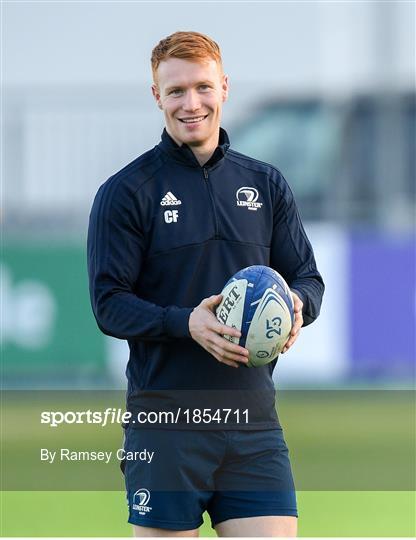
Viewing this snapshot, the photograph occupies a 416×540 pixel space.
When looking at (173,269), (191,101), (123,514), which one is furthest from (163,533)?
(123,514)

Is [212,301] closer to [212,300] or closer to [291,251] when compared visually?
[212,300]

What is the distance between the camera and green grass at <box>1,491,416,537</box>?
281 inches

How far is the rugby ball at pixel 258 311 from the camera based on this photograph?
4102mm

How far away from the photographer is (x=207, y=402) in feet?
14.0

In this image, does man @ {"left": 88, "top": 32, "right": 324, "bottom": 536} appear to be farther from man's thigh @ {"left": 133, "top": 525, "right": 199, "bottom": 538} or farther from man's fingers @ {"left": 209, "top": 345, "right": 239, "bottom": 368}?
man's fingers @ {"left": 209, "top": 345, "right": 239, "bottom": 368}

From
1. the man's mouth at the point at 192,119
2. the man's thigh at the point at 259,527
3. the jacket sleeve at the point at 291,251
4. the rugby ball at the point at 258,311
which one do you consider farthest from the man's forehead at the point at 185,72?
the man's thigh at the point at 259,527

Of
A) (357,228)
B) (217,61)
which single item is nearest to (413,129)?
(357,228)

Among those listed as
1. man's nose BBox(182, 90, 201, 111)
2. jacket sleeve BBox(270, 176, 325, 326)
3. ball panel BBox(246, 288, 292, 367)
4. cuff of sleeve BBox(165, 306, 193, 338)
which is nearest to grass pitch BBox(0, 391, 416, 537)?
jacket sleeve BBox(270, 176, 325, 326)

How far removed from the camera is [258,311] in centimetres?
413

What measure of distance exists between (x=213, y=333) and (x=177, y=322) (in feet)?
0.42

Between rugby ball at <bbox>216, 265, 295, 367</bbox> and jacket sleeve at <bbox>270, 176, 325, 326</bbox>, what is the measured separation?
26cm

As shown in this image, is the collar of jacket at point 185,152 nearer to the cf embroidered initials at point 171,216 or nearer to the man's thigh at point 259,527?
the cf embroidered initials at point 171,216

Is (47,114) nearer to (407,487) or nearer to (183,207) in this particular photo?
(407,487)

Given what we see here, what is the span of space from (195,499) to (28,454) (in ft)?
19.6
